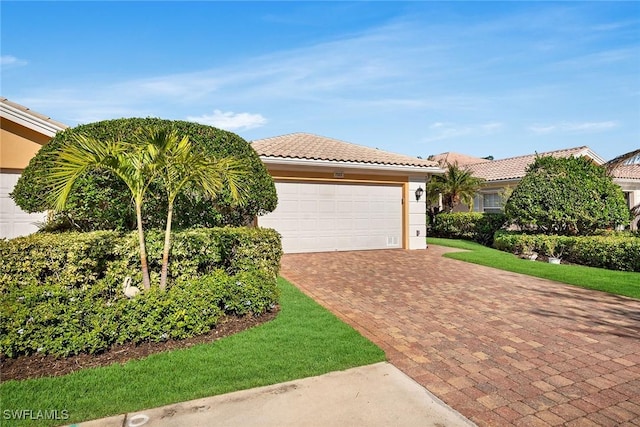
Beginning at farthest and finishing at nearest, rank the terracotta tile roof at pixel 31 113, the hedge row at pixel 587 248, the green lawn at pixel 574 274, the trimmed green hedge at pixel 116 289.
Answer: the hedge row at pixel 587 248 < the terracotta tile roof at pixel 31 113 < the green lawn at pixel 574 274 < the trimmed green hedge at pixel 116 289

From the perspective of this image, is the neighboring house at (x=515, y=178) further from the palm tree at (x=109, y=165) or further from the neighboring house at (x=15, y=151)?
the neighboring house at (x=15, y=151)

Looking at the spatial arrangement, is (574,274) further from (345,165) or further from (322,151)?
(322,151)

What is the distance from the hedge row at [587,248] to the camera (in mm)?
9102

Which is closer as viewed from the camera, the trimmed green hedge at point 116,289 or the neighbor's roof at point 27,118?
the trimmed green hedge at point 116,289

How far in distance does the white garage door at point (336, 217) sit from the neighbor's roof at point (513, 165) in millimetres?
8368

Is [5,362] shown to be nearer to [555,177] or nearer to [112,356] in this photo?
[112,356]

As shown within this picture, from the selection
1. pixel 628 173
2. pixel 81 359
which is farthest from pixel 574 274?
pixel 628 173

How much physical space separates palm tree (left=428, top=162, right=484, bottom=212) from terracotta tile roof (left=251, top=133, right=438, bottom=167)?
442 centimetres

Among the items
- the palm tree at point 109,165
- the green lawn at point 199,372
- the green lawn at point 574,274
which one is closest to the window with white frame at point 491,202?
the green lawn at point 574,274

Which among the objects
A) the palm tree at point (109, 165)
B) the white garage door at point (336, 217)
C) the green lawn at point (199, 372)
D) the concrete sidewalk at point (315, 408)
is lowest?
the concrete sidewalk at point (315, 408)

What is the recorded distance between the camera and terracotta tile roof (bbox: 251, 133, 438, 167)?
461 inches

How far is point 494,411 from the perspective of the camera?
2844 mm

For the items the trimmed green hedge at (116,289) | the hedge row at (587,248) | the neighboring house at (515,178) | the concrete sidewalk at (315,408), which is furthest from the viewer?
the neighboring house at (515,178)

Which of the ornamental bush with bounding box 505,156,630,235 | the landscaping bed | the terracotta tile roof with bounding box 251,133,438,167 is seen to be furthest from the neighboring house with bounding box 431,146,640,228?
the landscaping bed
